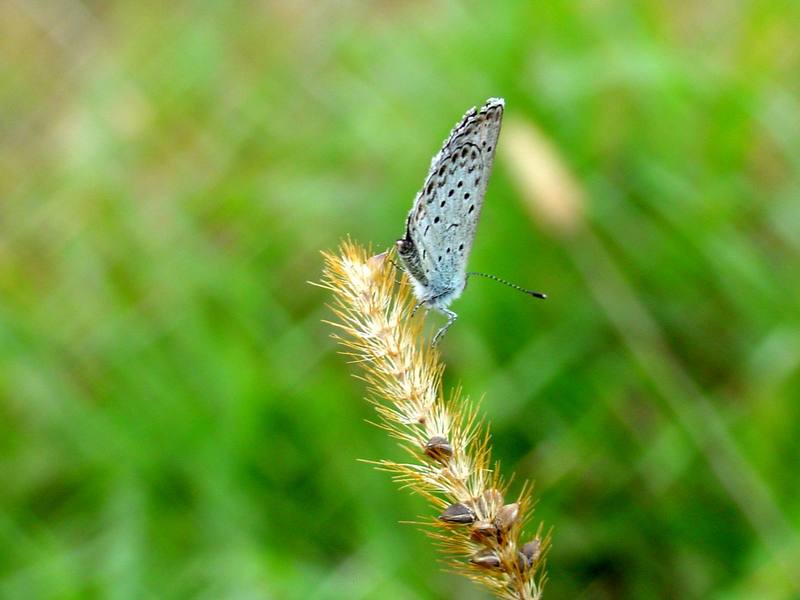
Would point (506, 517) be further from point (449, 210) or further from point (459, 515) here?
point (449, 210)

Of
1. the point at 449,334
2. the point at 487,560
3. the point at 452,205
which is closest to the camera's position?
the point at 487,560

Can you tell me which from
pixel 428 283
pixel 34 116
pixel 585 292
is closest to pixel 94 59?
pixel 34 116

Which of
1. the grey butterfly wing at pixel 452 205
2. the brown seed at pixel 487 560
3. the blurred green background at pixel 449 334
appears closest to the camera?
the brown seed at pixel 487 560

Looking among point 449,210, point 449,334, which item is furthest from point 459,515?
point 449,334

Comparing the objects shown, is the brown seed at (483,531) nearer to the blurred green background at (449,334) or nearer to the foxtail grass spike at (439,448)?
the foxtail grass spike at (439,448)

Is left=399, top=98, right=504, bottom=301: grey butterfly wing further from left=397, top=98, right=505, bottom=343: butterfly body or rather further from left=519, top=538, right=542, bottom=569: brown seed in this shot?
left=519, top=538, right=542, bottom=569: brown seed

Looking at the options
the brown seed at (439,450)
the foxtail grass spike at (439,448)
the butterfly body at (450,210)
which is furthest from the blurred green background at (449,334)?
the brown seed at (439,450)

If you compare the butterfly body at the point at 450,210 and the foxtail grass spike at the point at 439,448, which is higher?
the butterfly body at the point at 450,210

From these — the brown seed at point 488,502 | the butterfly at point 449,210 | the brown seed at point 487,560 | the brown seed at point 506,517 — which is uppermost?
the butterfly at point 449,210
